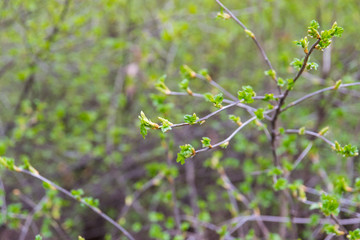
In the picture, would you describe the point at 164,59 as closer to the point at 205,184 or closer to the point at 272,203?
the point at 205,184

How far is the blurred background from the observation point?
3340mm

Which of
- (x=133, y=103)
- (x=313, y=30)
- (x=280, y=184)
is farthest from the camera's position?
(x=133, y=103)

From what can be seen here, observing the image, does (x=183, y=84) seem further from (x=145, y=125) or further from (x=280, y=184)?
(x=280, y=184)

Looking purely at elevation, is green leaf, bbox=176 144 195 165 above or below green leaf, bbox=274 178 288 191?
above

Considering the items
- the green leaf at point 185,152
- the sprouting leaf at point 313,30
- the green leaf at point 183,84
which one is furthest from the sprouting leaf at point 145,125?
the sprouting leaf at point 313,30

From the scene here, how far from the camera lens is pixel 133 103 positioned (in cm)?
416

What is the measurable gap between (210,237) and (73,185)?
165cm

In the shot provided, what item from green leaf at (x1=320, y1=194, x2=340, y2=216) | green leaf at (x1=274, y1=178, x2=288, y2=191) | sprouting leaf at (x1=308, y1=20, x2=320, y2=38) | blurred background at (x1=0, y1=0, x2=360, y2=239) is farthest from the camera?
blurred background at (x1=0, y1=0, x2=360, y2=239)

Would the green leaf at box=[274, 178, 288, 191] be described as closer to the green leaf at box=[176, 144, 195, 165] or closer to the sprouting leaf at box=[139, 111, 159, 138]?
the green leaf at box=[176, 144, 195, 165]

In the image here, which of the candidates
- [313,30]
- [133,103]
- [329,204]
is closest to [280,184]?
[329,204]

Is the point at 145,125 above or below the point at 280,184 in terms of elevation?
above

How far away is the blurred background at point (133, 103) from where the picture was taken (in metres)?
3.34

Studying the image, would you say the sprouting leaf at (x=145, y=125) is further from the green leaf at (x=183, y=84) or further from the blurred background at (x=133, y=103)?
the blurred background at (x=133, y=103)

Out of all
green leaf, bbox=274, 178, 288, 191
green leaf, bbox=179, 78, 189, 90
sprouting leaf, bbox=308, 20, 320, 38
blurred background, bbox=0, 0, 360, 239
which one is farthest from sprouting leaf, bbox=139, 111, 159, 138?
blurred background, bbox=0, 0, 360, 239
